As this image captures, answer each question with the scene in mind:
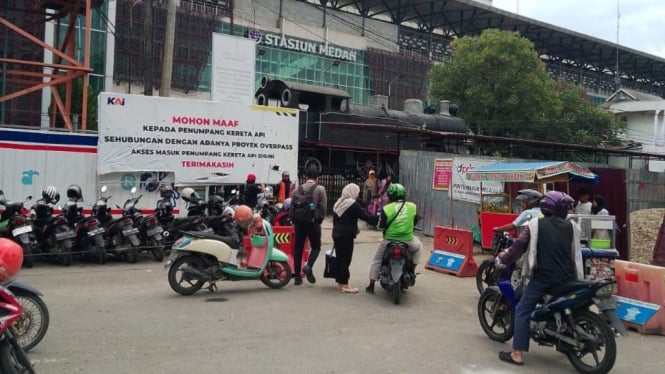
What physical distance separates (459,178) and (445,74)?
20.4 metres

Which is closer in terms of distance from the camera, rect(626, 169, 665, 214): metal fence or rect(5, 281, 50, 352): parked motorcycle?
rect(5, 281, 50, 352): parked motorcycle

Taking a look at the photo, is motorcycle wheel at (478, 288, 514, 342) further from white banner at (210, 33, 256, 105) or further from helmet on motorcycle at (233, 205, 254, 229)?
white banner at (210, 33, 256, 105)

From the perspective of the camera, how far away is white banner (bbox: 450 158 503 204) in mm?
13406

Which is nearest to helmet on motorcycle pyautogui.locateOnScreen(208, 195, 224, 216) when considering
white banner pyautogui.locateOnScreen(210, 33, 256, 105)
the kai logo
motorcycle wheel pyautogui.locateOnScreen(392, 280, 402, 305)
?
the kai logo

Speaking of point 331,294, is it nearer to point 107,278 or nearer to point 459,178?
point 107,278

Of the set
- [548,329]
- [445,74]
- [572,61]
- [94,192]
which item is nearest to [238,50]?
[94,192]

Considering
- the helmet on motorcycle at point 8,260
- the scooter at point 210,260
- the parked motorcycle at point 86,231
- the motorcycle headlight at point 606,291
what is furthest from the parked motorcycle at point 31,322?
the motorcycle headlight at point 606,291

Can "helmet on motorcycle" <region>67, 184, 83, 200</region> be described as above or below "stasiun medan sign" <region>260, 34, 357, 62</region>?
below

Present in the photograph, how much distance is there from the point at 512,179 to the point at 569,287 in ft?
21.7

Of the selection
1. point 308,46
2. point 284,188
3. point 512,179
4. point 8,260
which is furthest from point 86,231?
point 308,46

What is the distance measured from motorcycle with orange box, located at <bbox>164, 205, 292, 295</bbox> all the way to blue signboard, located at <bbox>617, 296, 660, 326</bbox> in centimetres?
425

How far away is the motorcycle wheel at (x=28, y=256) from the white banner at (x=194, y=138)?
1963 mm

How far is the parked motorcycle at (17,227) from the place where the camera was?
8852 millimetres

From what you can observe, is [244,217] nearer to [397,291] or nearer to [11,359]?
[397,291]
